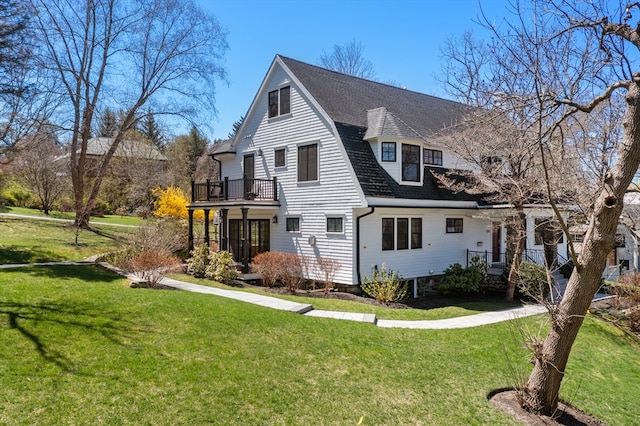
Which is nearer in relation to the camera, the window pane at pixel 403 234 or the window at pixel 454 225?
the window pane at pixel 403 234

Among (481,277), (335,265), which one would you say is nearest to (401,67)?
(335,265)

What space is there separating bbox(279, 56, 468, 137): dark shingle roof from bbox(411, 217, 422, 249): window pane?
374 cm

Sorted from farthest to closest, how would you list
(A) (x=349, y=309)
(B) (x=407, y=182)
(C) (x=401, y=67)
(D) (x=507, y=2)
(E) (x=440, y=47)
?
(B) (x=407, y=182)
(C) (x=401, y=67)
(A) (x=349, y=309)
(E) (x=440, y=47)
(D) (x=507, y=2)

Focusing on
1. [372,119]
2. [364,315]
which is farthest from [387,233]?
[364,315]

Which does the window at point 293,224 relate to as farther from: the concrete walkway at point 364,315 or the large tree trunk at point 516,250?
the large tree trunk at point 516,250

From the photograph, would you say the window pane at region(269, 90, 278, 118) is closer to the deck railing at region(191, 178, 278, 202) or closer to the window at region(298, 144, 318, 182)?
the window at region(298, 144, 318, 182)

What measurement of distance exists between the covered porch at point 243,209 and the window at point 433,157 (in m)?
6.36

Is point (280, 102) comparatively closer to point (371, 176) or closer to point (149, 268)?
point (371, 176)

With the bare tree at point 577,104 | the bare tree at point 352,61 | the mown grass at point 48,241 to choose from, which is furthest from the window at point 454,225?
the bare tree at point 352,61

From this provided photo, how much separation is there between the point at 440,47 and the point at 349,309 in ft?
24.1

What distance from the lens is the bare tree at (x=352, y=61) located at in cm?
3512

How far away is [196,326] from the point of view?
7547mm

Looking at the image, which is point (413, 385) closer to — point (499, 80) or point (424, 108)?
point (499, 80)

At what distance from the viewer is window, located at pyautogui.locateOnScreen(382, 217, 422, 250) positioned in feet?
48.4
